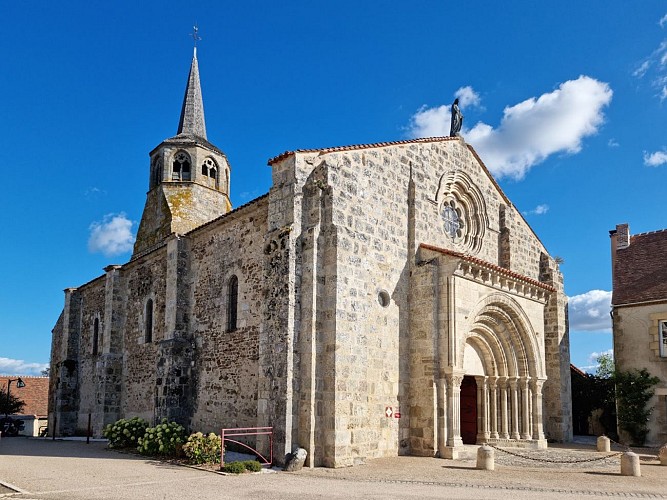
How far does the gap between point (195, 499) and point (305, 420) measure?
13.6 feet

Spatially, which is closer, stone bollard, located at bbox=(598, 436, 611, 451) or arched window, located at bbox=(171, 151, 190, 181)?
stone bollard, located at bbox=(598, 436, 611, 451)

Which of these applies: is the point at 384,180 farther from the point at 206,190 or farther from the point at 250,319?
the point at 206,190

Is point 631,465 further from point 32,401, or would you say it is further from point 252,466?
point 32,401

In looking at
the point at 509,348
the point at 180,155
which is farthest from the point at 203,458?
the point at 180,155

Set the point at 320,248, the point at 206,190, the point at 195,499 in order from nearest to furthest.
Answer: the point at 195,499 → the point at 320,248 → the point at 206,190

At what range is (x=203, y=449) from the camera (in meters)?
13.4

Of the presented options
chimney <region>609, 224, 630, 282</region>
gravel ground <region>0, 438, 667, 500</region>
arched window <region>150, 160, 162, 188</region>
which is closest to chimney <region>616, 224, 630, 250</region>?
chimney <region>609, 224, 630, 282</region>

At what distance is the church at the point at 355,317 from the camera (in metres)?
13.5

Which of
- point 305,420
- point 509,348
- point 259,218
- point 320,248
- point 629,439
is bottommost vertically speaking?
point 629,439

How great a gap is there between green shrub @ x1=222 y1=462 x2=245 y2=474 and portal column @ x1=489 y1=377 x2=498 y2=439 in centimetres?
813

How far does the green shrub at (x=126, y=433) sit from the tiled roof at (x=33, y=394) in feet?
73.2

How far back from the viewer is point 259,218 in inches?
635

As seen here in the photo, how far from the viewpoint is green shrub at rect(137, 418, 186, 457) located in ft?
49.2

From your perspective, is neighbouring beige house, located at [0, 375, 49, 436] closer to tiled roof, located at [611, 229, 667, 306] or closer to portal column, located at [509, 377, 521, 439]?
portal column, located at [509, 377, 521, 439]
